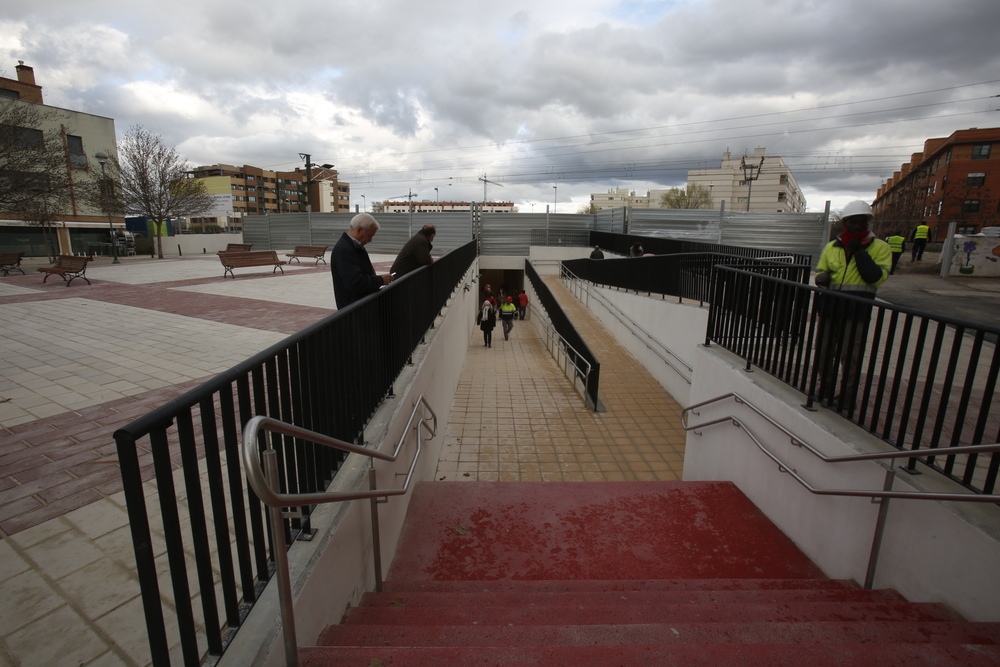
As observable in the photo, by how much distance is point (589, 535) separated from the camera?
155 inches

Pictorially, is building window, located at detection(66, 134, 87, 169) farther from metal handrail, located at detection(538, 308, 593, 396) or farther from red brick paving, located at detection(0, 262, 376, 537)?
red brick paving, located at detection(0, 262, 376, 537)

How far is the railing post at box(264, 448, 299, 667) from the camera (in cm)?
166

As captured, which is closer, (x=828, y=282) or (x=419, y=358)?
(x=828, y=282)

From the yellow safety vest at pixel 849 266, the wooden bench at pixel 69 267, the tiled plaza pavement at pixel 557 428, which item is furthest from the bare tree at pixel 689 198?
the yellow safety vest at pixel 849 266

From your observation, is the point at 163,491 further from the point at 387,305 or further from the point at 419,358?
the point at 419,358

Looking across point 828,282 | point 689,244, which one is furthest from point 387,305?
point 689,244

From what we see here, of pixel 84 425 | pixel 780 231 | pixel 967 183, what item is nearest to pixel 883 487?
pixel 84 425

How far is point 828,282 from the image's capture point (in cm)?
434

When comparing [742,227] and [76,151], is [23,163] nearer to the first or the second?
[76,151]

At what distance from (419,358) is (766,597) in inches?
155

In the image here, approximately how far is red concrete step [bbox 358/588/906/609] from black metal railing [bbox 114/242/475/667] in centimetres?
87

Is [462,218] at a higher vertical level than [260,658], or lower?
higher

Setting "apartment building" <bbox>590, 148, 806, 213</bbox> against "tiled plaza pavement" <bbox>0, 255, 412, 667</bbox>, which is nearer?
"tiled plaza pavement" <bbox>0, 255, 412, 667</bbox>

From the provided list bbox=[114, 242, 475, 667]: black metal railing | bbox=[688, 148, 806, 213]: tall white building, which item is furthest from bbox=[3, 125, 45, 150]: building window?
bbox=[688, 148, 806, 213]: tall white building
